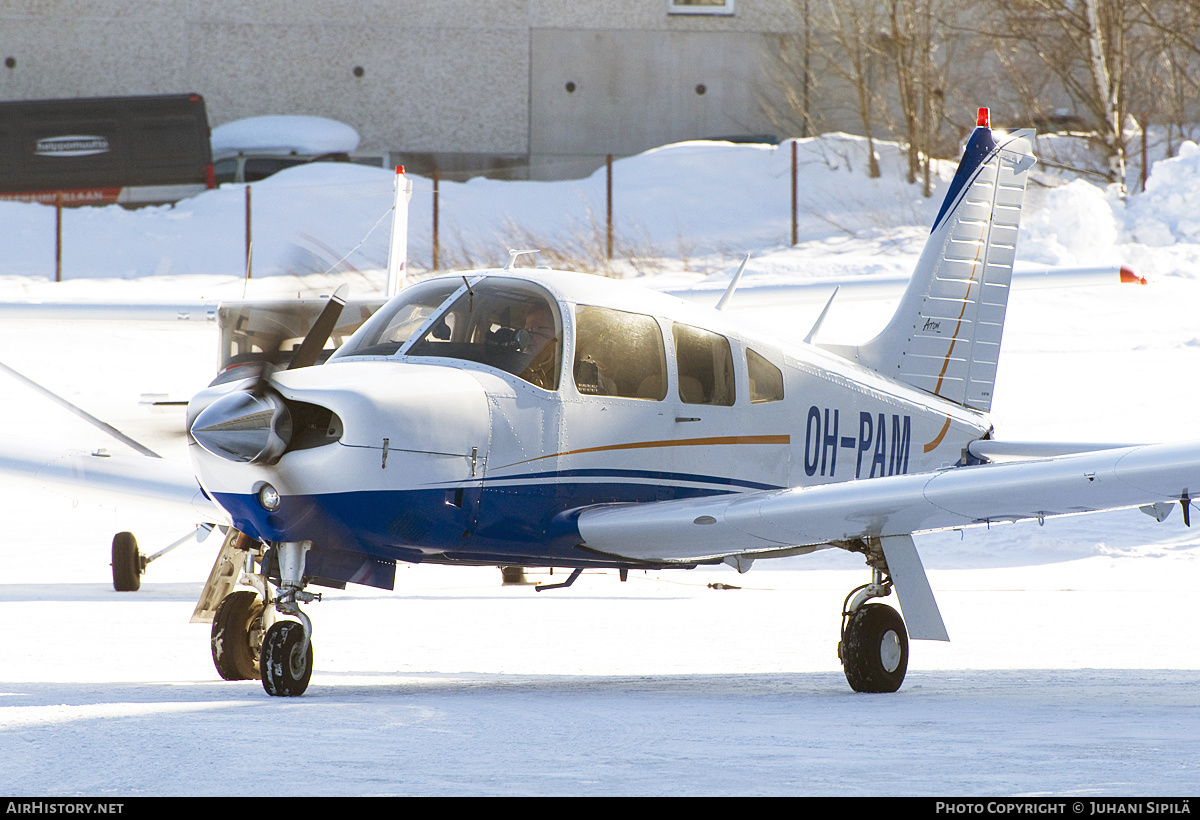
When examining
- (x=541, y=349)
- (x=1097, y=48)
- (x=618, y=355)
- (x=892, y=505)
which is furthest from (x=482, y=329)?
(x=1097, y=48)

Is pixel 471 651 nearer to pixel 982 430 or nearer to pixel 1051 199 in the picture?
pixel 982 430

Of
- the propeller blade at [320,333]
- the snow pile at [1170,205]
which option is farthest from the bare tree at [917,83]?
the propeller blade at [320,333]

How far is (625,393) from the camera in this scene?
6844 millimetres

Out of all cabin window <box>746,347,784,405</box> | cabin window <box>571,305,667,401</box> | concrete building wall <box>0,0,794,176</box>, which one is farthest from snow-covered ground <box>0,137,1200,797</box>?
concrete building wall <box>0,0,794,176</box>

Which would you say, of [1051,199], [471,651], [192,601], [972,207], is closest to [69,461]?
[192,601]

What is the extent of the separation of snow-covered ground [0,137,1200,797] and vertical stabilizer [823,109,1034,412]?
1.74 metres

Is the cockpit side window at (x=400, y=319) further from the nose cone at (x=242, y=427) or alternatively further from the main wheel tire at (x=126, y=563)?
the main wheel tire at (x=126, y=563)

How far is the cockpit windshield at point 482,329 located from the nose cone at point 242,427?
2.78 feet

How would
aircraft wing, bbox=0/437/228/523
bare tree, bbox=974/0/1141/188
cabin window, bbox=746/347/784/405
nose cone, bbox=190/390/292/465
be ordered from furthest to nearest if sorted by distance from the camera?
bare tree, bbox=974/0/1141/188 < aircraft wing, bbox=0/437/228/523 < cabin window, bbox=746/347/784/405 < nose cone, bbox=190/390/292/465

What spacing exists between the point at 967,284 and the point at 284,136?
2241 cm

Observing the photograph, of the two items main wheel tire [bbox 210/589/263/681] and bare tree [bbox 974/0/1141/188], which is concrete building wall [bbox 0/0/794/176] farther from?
main wheel tire [bbox 210/589/263/681]

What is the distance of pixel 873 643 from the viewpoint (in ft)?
22.1

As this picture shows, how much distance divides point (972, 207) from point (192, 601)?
651 cm

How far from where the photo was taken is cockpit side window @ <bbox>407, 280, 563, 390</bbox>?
6.42 m
